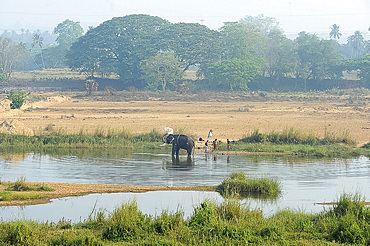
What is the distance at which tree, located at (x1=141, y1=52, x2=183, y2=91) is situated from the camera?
206 ft

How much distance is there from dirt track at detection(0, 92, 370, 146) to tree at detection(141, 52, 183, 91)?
211 inches

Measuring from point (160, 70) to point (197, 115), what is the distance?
2530 centimetres

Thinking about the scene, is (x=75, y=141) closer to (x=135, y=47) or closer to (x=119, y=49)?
(x=135, y=47)

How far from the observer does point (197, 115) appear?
4025 cm

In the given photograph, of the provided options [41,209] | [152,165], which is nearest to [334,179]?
[152,165]

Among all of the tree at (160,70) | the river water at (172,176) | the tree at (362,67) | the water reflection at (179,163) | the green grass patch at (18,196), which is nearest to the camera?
the river water at (172,176)

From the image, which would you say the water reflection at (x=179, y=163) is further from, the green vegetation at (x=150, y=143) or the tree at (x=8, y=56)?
the tree at (x=8, y=56)

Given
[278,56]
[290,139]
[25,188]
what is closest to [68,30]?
[278,56]

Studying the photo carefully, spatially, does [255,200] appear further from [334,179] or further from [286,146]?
[286,146]

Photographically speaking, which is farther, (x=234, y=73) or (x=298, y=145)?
(x=234, y=73)

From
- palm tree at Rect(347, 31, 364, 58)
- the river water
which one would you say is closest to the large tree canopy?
the river water

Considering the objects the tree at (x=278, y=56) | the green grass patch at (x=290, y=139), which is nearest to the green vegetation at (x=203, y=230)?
the green grass patch at (x=290, y=139)

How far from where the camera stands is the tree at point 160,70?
62781 mm

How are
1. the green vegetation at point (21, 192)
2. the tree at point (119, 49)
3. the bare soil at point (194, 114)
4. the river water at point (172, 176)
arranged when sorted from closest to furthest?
1. the river water at point (172, 176)
2. the green vegetation at point (21, 192)
3. the bare soil at point (194, 114)
4. the tree at point (119, 49)
